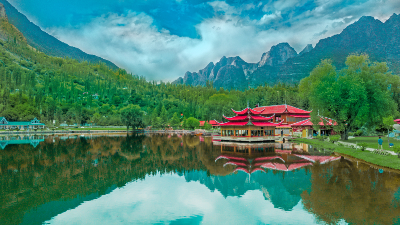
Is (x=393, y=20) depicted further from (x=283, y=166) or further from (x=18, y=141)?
(x=18, y=141)

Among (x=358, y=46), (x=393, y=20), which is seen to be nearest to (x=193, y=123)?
(x=358, y=46)

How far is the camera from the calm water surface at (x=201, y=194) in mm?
8688

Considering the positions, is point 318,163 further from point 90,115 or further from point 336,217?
point 90,115

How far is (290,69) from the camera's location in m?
168

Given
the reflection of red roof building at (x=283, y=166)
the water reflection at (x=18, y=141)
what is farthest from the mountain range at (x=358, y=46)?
the reflection of red roof building at (x=283, y=166)

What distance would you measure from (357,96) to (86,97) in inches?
5011

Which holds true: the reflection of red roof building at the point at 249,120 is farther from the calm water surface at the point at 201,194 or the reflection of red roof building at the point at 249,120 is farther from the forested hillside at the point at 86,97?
the forested hillside at the point at 86,97

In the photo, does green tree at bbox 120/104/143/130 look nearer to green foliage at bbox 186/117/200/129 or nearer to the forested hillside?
the forested hillside

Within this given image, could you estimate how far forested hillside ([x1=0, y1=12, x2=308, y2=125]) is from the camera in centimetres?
8425

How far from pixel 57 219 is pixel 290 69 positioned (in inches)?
6949

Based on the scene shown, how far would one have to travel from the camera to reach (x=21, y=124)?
3051 inches

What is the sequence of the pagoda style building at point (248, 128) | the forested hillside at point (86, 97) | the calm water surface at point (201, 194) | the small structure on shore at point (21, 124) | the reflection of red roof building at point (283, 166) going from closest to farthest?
the calm water surface at point (201, 194) < the reflection of red roof building at point (283, 166) < the pagoda style building at point (248, 128) < the small structure on shore at point (21, 124) < the forested hillside at point (86, 97)

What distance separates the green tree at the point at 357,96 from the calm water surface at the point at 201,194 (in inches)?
481

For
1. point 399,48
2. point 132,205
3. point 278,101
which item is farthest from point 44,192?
point 399,48
